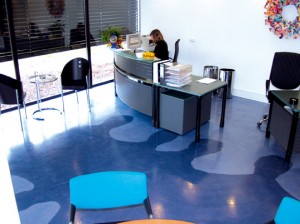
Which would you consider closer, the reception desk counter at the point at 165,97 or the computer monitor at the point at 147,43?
the reception desk counter at the point at 165,97

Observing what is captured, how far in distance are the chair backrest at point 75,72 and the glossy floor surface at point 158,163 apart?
567mm

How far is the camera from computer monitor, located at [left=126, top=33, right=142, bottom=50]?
635 centimetres

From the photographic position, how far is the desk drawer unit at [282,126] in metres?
4.15

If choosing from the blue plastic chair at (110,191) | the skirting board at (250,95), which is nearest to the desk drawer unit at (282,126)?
the skirting board at (250,95)

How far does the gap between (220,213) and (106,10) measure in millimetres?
5654

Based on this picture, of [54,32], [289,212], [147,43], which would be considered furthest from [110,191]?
[147,43]

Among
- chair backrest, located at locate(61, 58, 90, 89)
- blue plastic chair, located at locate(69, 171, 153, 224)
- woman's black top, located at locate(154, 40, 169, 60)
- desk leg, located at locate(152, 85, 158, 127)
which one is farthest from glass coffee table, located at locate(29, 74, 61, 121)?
blue plastic chair, located at locate(69, 171, 153, 224)

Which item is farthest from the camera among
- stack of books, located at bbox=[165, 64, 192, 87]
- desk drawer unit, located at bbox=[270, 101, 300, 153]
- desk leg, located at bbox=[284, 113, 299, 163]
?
stack of books, located at bbox=[165, 64, 192, 87]

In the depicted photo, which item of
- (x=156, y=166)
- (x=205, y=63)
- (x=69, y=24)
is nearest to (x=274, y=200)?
(x=156, y=166)

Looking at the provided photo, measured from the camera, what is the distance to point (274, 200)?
3.46 m

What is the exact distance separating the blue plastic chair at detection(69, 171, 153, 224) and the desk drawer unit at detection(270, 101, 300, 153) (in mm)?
2663

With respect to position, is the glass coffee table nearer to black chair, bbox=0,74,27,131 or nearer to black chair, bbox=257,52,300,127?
black chair, bbox=0,74,27,131

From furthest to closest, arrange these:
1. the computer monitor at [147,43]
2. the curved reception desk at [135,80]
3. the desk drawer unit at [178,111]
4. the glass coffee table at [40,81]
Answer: the computer monitor at [147,43] < the glass coffee table at [40,81] < the curved reception desk at [135,80] < the desk drawer unit at [178,111]

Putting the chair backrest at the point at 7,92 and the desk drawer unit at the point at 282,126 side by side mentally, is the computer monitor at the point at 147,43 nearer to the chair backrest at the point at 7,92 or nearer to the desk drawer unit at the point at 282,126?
the chair backrest at the point at 7,92
